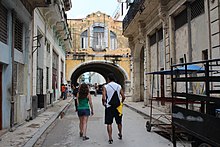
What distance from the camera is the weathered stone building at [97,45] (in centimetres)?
3350

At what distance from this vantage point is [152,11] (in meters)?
16.7

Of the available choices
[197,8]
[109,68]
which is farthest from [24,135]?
[109,68]

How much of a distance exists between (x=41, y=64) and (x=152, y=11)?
659cm

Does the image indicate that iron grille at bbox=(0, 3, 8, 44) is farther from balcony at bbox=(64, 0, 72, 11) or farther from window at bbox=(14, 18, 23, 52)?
balcony at bbox=(64, 0, 72, 11)

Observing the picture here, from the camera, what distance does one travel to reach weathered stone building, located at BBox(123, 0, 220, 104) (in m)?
9.88

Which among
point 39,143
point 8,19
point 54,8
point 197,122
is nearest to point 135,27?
point 54,8

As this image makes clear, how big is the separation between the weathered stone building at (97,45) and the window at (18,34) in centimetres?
2168

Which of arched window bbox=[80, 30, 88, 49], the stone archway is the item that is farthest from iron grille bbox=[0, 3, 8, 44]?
arched window bbox=[80, 30, 88, 49]

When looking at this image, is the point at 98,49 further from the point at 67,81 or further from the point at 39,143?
the point at 39,143

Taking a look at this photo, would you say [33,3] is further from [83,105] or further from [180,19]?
[180,19]

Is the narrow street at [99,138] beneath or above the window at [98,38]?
beneath

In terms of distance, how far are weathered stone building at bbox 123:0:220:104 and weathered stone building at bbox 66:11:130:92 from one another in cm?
1062

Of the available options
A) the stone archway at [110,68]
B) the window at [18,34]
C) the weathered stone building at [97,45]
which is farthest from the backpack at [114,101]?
the stone archway at [110,68]

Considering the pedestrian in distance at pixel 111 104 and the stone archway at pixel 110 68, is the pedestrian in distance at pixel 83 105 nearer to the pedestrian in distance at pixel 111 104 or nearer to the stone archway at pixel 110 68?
the pedestrian in distance at pixel 111 104
